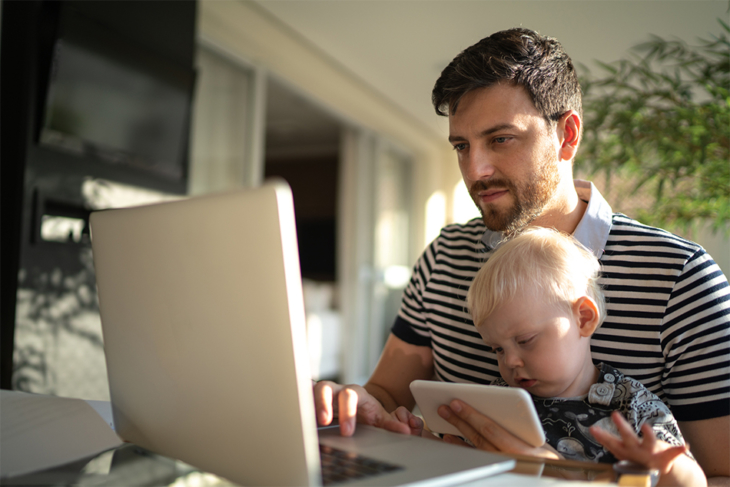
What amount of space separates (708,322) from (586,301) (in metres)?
0.21

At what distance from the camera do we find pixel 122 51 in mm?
2574

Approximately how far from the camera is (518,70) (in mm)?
1253

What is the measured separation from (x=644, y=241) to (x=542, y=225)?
23 cm

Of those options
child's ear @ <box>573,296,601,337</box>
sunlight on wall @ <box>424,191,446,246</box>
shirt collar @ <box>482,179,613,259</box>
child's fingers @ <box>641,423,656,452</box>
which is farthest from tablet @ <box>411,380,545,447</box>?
sunlight on wall @ <box>424,191,446,246</box>

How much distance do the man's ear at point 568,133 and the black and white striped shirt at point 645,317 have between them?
94mm

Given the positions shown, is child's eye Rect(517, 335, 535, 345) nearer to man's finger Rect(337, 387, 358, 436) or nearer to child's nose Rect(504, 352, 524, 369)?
child's nose Rect(504, 352, 524, 369)

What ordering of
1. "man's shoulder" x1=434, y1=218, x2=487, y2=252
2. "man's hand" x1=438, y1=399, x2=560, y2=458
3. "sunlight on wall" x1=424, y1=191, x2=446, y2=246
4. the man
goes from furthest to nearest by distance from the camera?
"sunlight on wall" x1=424, y1=191, x2=446, y2=246 < "man's shoulder" x1=434, y1=218, x2=487, y2=252 < the man < "man's hand" x1=438, y1=399, x2=560, y2=458

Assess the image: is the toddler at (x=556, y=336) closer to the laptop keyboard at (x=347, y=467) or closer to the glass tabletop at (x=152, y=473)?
the glass tabletop at (x=152, y=473)

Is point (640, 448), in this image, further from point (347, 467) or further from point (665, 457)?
point (347, 467)

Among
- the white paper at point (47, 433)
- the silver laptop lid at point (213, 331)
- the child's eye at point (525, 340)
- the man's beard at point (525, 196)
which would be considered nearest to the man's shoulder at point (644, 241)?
the man's beard at point (525, 196)

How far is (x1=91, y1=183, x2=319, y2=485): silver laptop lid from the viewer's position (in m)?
0.54

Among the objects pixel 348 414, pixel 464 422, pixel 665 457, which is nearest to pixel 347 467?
pixel 348 414

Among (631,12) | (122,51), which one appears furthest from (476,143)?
Result: (631,12)

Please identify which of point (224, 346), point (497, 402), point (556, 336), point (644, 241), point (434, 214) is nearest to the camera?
point (224, 346)
